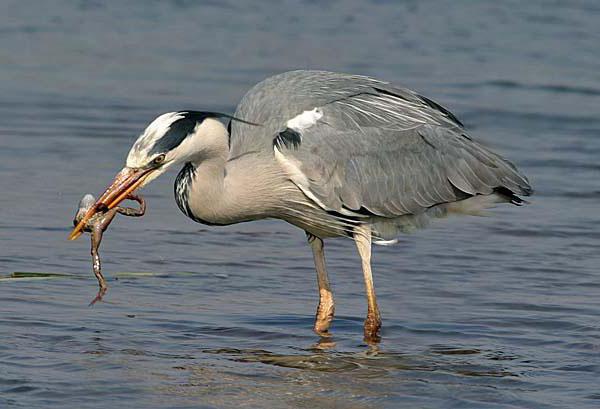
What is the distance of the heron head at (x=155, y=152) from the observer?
24.3ft

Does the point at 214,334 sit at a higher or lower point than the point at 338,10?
lower

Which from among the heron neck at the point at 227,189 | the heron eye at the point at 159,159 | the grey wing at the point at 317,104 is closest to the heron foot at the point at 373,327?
the heron neck at the point at 227,189

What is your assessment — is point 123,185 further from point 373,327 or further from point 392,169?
point 392,169

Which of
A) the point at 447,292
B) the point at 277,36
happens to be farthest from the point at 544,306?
the point at 277,36

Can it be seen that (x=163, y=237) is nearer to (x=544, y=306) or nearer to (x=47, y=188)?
(x=47, y=188)

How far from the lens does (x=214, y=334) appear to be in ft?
26.7

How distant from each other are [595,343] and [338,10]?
43.2 ft

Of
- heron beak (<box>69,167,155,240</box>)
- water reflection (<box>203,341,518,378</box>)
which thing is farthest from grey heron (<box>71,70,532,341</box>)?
water reflection (<box>203,341,518,378</box>)

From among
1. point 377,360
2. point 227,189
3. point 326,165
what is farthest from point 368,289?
point 227,189

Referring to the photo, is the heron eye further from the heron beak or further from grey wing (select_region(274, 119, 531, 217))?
grey wing (select_region(274, 119, 531, 217))

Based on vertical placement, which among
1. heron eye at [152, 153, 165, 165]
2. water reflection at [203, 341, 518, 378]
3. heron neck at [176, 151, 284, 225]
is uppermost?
heron eye at [152, 153, 165, 165]

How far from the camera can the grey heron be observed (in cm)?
782

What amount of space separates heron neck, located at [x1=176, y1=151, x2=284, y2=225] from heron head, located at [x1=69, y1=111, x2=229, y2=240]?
0.79 ft

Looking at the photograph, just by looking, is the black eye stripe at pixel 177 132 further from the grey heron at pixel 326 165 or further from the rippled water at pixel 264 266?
the rippled water at pixel 264 266
